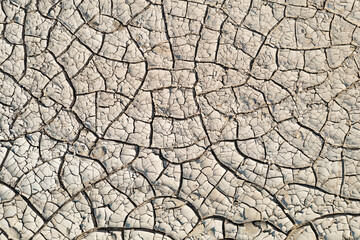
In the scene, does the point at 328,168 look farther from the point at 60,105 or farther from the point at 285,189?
the point at 60,105

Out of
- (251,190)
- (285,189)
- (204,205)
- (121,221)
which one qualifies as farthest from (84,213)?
(285,189)

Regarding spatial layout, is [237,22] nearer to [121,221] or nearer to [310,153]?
[310,153]

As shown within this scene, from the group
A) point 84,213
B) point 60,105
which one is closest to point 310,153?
point 84,213

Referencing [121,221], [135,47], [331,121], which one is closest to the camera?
[121,221]

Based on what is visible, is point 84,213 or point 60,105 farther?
point 60,105

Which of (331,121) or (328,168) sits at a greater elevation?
(331,121)

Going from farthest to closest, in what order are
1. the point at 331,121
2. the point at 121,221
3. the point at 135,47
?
1. the point at 135,47
2. the point at 331,121
3. the point at 121,221

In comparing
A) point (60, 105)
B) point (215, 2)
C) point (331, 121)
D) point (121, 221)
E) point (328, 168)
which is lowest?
point (121, 221)
